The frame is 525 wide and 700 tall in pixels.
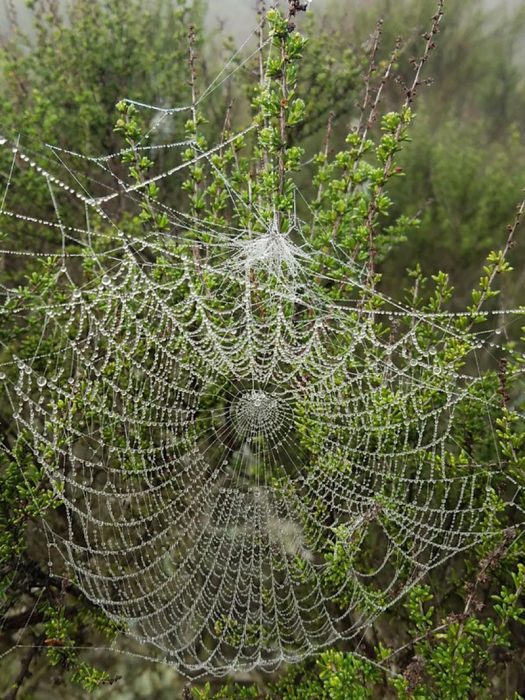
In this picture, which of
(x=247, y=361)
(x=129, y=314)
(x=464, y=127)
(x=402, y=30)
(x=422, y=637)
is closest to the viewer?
(x=422, y=637)

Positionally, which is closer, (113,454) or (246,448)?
(113,454)

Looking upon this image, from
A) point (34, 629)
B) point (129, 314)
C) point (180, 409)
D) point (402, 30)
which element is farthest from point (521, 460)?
point (402, 30)

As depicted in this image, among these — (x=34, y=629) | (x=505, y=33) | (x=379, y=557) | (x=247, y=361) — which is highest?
(x=505, y=33)

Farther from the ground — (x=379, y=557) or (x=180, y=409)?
(x=180, y=409)

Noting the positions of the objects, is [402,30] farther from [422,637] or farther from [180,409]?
[422,637]

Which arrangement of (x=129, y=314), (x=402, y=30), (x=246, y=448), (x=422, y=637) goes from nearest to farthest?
(x=422, y=637) < (x=129, y=314) < (x=246, y=448) < (x=402, y=30)

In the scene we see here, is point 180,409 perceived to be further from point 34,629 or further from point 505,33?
point 505,33
